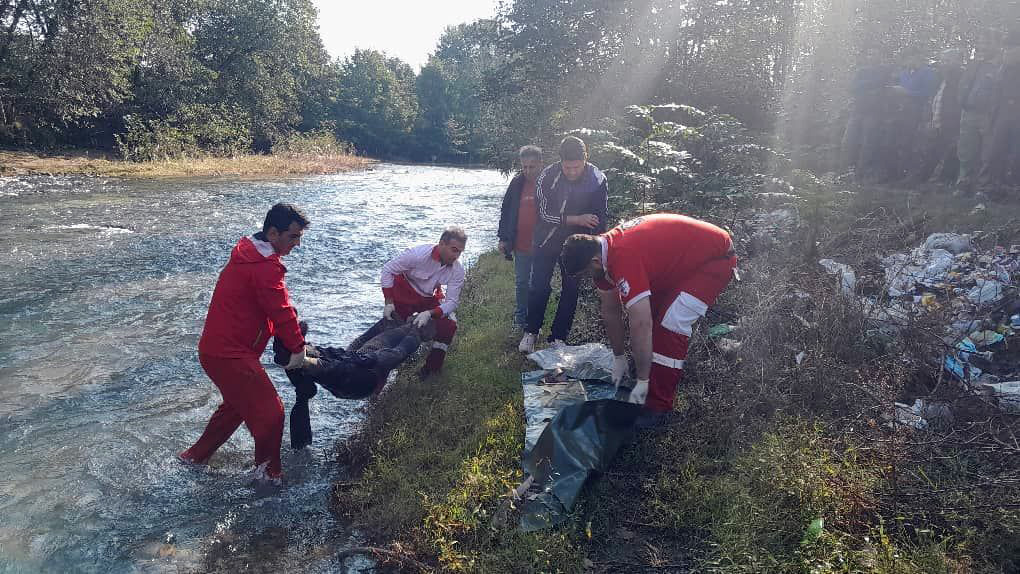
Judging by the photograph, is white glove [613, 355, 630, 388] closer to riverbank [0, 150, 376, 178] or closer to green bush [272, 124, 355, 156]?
riverbank [0, 150, 376, 178]

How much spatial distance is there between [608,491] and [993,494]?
74.2 inches

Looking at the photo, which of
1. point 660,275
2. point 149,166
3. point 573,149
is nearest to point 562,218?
point 573,149

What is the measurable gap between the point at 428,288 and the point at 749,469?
10.2 ft

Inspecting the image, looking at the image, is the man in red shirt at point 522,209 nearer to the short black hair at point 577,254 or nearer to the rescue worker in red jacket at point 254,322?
the short black hair at point 577,254

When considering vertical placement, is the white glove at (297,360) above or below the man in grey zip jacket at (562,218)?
below

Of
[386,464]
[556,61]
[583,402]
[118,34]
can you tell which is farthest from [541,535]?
[118,34]

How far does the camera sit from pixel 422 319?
5164 millimetres

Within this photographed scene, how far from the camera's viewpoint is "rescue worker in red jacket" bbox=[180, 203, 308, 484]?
371cm

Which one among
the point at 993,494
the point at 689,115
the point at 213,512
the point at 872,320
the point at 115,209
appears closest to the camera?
the point at 993,494

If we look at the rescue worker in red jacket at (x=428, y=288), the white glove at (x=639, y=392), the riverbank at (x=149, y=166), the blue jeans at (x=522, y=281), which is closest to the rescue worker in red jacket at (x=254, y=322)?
the rescue worker in red jacket at (x=428, y=288)

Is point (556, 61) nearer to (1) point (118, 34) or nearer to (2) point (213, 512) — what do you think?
(2) point (213, 512)

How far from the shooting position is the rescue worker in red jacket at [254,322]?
146 inches

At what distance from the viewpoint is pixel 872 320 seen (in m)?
4.81

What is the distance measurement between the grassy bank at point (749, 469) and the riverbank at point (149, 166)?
72.6ft
